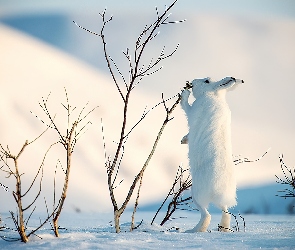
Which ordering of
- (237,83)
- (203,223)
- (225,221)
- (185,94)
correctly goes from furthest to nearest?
(185,94) → (237,83) → (225,221) → (203,223)

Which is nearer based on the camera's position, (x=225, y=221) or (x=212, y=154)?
(x=212, y=154)

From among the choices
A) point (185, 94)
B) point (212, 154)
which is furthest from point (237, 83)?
point (212, 154)

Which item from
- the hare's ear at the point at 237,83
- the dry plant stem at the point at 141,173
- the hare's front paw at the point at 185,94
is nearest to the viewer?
the dry plant stem at the point at 141,173

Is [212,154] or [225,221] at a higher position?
[212,154]

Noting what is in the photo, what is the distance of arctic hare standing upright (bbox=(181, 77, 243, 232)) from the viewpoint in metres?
4.04

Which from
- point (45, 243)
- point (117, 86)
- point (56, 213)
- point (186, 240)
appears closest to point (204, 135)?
point (117, 86)

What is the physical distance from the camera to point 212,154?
13.4ft

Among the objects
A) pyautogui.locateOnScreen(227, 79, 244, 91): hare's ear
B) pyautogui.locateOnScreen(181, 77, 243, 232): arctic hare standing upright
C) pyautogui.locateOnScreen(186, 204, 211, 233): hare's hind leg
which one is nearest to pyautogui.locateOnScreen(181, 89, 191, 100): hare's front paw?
pyautogui.locateOnScreen(181, 77, 243, 232): arctic hare standing upright

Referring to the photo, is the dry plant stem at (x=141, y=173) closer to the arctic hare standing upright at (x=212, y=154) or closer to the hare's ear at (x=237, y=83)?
the arctic hare standing upright at (x=212, y=154)

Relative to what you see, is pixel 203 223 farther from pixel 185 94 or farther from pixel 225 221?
pixel 185 94

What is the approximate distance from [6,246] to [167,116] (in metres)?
1.91

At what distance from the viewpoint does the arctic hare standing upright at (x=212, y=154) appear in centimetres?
404

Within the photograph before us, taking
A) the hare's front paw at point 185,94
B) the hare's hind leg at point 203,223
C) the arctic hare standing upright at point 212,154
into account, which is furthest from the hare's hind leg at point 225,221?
the hare's front paw at point 185,94

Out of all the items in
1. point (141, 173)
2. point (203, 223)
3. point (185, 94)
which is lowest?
point (203, 223)
